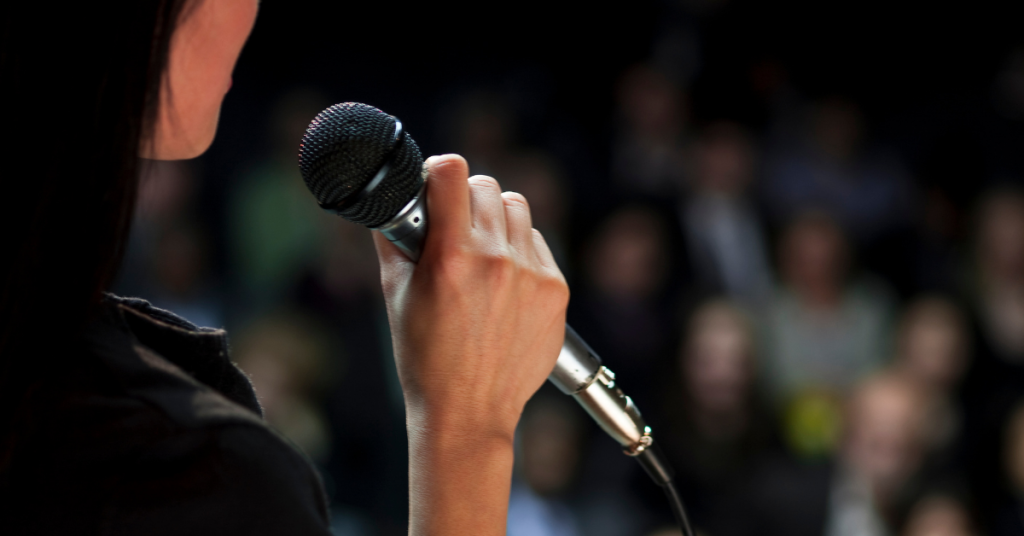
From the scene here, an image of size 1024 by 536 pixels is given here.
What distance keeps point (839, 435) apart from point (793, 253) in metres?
0.68

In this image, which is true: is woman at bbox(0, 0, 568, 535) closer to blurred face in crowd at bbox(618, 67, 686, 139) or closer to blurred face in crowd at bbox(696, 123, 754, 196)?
blurred face in crowd at bbox(696, 123, 754, 196)

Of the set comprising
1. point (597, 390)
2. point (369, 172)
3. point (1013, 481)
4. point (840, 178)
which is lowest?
point (1013, 481)

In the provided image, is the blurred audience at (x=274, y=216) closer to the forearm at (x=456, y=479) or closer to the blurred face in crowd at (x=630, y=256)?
the blurred face in crowd at (x=630, y=256)

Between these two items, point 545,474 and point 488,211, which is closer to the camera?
point 488,211

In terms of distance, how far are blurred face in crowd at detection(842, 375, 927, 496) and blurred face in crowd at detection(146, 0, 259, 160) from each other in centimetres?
240

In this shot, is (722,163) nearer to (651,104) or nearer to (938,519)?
(651,104)

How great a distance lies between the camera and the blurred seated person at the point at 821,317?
2926 millimetres

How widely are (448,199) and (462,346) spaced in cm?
10

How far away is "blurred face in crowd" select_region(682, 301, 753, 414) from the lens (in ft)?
8.50

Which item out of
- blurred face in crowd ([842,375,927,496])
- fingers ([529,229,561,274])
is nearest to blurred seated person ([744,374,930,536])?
blurred face in crowd ([842,375,927,496])

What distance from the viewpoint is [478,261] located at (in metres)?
0.62

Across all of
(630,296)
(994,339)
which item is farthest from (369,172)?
(994,339)

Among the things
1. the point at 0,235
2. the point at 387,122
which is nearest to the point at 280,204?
the point at 387,122

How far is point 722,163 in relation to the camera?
3197 mm
